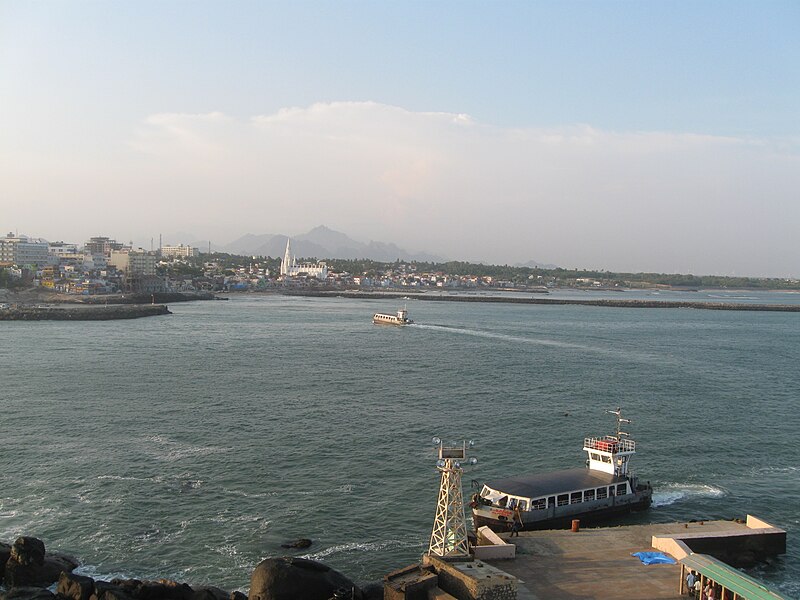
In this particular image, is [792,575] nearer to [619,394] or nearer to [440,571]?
[440,571]

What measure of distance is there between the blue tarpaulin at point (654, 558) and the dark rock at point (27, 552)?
1254cm

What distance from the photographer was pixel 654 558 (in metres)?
13.9

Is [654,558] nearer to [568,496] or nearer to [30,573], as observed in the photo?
[568,496]

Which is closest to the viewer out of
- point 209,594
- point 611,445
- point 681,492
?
point 209,594

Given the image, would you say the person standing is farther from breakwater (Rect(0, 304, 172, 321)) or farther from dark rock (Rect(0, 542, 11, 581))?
breakwater (Rect(0, 304, 172, 321))

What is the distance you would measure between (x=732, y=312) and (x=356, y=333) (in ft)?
257

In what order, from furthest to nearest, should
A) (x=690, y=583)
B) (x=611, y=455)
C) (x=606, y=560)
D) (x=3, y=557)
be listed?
(x=611, y=455) < (x=3, y=557) < (x=606, y=560) < (x=690, y=583)

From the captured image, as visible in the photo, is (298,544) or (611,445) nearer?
(298,544)

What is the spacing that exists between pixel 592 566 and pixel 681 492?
9.13 m

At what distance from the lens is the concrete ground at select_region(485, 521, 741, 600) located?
493 inches

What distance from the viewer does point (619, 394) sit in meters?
37.2

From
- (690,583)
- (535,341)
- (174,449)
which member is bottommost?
(174,449)

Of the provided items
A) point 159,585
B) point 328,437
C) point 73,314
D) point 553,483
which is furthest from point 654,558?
point 73,314

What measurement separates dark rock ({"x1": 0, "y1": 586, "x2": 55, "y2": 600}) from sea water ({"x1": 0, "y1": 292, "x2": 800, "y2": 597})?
152cm
